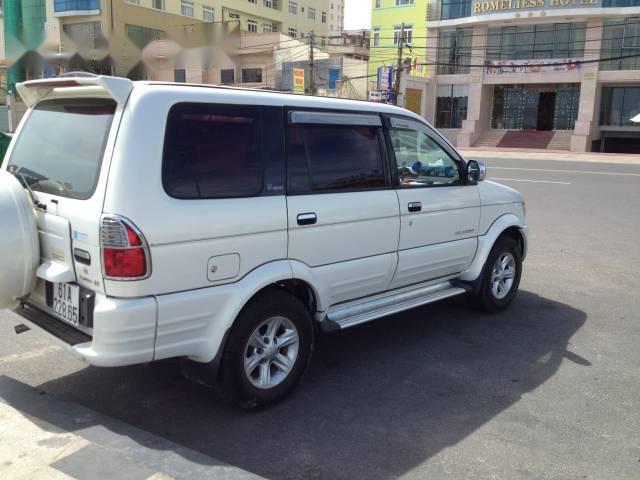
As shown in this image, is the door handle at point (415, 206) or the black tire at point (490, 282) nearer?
the door handle at point (415, 206)

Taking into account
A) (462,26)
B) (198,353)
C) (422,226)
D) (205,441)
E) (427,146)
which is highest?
(462,26)

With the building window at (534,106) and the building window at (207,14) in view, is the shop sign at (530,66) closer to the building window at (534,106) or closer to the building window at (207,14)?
the building window at (534,106)

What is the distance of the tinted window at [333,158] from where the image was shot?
390 centimetres

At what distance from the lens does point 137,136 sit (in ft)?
10.4

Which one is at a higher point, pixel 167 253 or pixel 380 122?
pixel 380 122

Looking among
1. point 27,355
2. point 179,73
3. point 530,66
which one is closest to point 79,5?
point 179,73

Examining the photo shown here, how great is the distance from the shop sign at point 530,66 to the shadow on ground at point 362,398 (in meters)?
38.7

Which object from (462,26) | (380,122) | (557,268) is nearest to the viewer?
(380,122)

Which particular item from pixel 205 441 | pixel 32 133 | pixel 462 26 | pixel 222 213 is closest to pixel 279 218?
pixel 222 213

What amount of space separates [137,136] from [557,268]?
5.96 meters

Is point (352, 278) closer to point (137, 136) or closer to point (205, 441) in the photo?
point (205, 441)

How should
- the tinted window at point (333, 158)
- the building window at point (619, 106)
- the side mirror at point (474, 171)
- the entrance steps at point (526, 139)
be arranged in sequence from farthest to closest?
1. the entrance steps at point (526, 139)
2. the building window at point (619, 106)
3. the side mirror at point (474, 171)
4. the tinted window at point (333, 158)

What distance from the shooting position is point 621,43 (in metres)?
38.1

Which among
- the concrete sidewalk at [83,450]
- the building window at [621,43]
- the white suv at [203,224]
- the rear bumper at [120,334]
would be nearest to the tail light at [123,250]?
the white suv at [203,224]
